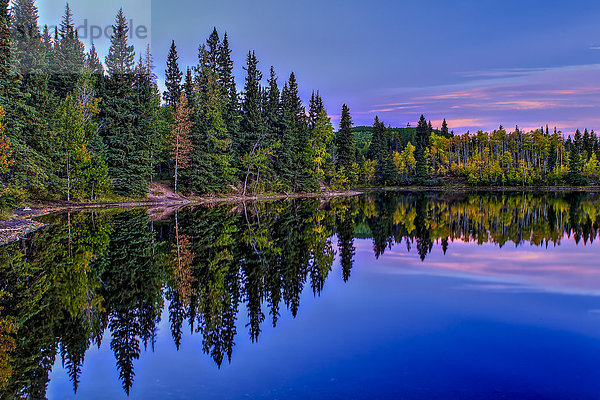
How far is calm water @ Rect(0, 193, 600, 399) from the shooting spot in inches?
320

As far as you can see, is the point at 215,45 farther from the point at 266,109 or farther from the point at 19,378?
the point at 19,378

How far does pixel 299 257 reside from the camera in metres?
19.7

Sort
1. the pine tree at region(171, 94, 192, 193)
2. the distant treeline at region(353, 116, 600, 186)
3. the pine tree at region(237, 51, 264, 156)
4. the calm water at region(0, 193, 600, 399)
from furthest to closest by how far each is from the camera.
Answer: the distant treeline at region(353, 116, 600, 186) → the pine tree at region(237, 51, 264, 156) → the pine tree at region(171, 94, 192, 193) → the calm water at region(0, 193, 600, 399)

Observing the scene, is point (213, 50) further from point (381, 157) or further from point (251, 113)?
point (381, 157)

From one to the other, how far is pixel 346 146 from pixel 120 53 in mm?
45701

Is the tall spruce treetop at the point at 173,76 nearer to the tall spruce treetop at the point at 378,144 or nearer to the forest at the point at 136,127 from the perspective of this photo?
the forest at the point at 136,127

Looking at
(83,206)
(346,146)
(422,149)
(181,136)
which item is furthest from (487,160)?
(83,206)

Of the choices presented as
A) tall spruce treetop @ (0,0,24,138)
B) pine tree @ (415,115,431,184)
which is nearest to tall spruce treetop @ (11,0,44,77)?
tall spruce treetop @ (0,0,24,138)

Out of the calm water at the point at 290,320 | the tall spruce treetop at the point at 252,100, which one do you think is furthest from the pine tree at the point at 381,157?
the calm water at the point at 290,320

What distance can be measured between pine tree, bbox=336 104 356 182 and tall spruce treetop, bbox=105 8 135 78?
43592 millimetres

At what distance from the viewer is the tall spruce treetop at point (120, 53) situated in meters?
52.2

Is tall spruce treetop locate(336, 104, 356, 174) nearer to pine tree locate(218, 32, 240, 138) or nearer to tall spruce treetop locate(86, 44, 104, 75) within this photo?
pine tree locate(218, 32, 240, 138)

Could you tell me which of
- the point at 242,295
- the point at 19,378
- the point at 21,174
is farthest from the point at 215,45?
the point at 19,378

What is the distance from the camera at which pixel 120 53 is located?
178 ft
